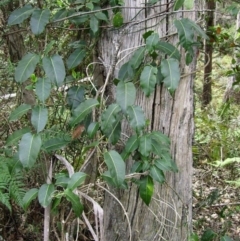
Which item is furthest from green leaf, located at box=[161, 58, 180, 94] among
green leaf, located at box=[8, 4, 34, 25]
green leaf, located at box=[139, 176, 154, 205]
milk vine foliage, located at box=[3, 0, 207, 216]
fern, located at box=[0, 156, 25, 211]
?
fern, located at box=[0, 156, 25, 211]

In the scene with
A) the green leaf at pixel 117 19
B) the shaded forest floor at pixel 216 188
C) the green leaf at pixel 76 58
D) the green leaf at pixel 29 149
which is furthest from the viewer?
the shaded forest floor at pixel 216 188

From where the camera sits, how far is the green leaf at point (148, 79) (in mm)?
1877

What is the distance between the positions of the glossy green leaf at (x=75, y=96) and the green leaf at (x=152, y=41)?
0.53 meters

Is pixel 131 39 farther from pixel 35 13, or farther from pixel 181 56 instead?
pixel 35 13

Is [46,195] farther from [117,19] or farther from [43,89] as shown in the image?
[117,19]

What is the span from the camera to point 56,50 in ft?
9.12

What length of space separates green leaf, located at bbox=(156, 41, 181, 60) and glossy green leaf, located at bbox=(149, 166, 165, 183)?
0.57m

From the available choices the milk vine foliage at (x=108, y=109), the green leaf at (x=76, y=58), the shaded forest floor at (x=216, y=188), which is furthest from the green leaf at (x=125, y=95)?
the shaded forest floor at (x=216, y=188)

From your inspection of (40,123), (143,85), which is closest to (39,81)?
(40,123)

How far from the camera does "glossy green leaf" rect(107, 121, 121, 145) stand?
1.95 meters

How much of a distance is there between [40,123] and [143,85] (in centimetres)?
51

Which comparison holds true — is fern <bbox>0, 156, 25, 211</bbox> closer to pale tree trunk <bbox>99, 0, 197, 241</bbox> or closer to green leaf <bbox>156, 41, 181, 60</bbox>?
pale tree trunk <bbox>99, 0, 197, 241</bbox>

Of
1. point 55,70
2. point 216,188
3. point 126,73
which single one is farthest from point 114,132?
point 216,188

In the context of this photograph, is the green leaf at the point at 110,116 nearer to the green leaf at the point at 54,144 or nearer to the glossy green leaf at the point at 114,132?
the glossy green leaf at the point at 114,132
